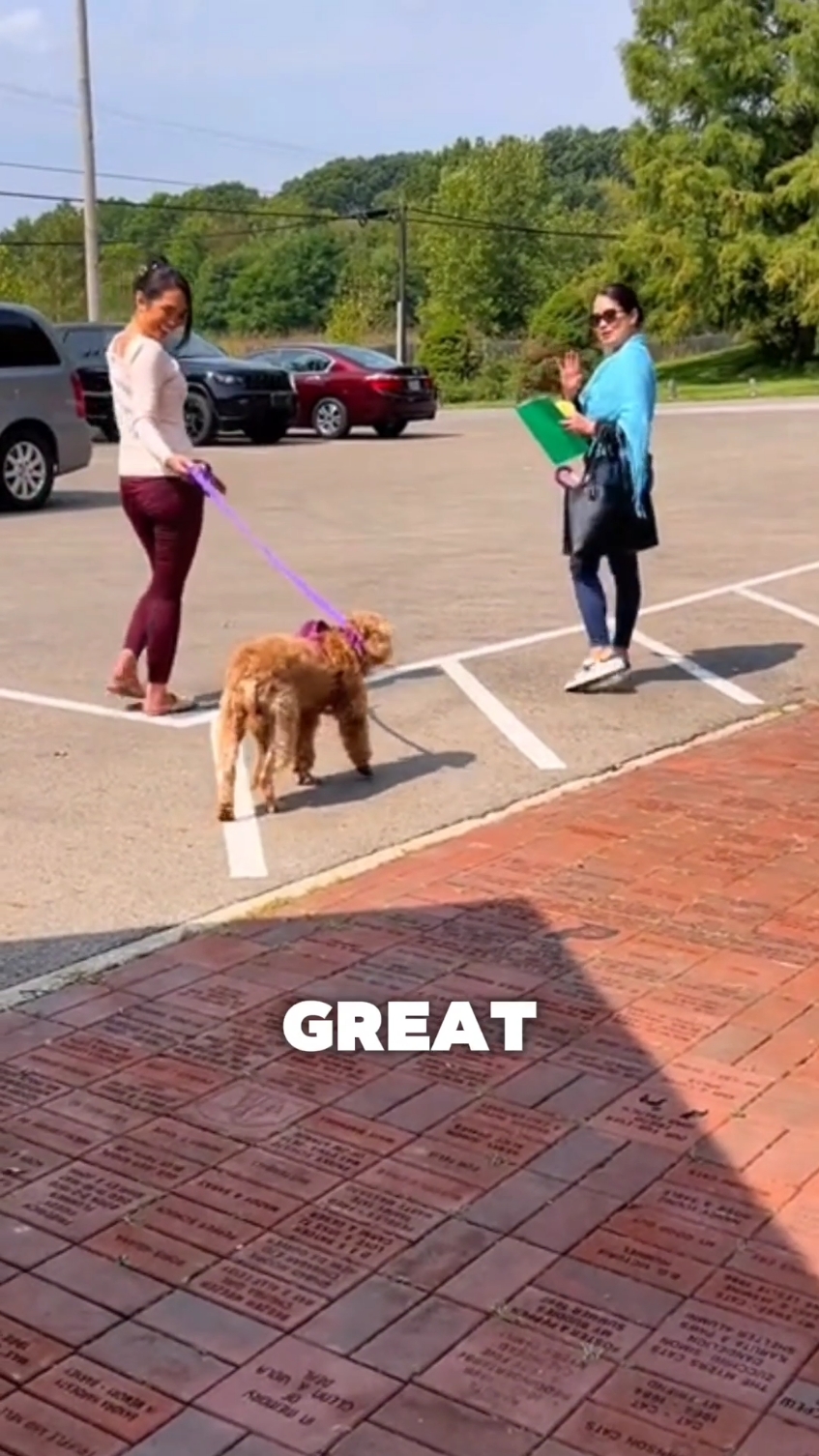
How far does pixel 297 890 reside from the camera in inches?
215

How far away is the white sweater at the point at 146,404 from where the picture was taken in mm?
7176

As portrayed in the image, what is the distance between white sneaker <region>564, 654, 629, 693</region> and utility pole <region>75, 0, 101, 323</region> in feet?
83.7

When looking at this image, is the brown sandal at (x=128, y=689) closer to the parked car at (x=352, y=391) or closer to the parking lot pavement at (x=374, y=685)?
the parking lot pavement at (x=374, y=685)

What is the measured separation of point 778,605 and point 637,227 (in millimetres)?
46471

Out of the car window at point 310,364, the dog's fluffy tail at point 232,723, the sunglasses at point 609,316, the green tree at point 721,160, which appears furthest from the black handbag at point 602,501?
the green tree at point 721,160

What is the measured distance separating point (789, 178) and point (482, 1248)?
54431mm

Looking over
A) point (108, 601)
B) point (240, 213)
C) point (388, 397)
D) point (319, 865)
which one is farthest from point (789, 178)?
point (319, 865)

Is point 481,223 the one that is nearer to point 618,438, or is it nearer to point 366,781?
point 618,438

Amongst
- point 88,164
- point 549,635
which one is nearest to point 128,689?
point 549,635

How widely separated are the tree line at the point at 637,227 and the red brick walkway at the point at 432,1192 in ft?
102

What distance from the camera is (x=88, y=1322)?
3.12 m

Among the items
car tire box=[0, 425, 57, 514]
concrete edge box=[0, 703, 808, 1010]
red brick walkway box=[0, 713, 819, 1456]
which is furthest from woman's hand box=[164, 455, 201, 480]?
car tire box=[0, 425, 57, 514]

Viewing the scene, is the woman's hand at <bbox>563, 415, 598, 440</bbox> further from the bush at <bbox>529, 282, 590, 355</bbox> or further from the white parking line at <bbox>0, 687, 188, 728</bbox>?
the bush at <bbox>529, 282, 590, 355</bbox>

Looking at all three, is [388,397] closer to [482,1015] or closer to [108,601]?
[108,601]
